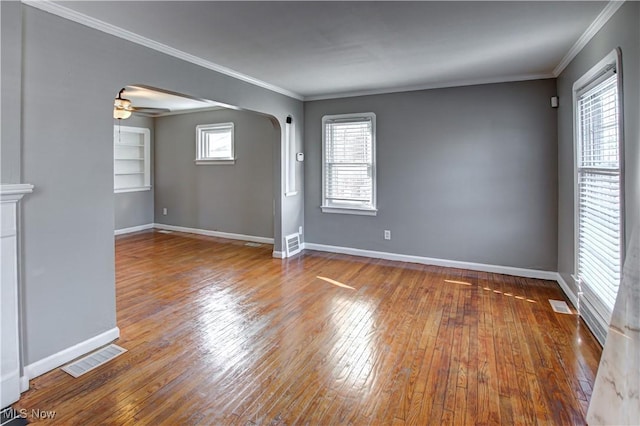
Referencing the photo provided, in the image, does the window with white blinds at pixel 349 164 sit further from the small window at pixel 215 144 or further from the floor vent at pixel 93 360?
the floor vent at pixel 93 360

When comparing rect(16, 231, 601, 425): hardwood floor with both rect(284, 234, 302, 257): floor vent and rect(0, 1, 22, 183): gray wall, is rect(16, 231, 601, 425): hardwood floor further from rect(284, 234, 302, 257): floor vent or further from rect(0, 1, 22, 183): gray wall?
rect(0, 1, 22, 183): gray wall

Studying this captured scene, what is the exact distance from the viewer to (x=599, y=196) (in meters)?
2.99

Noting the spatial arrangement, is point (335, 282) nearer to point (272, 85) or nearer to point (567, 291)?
point (567, 291)

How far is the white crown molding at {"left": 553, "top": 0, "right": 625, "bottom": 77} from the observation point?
2.52 m

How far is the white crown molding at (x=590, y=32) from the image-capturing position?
2518 mm

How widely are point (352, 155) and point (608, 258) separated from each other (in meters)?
3.47

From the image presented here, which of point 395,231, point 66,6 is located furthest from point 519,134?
point 66,6

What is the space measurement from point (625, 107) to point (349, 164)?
3.49 m

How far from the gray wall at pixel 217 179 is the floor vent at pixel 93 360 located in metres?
3.93

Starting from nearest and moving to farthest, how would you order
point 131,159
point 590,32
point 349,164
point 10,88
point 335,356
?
1. point 10,88
2. point 335,356
3. point 590,32
4. point 349,164
5. point 131,159

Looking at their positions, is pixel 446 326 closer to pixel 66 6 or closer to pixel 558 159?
pixel 558 159

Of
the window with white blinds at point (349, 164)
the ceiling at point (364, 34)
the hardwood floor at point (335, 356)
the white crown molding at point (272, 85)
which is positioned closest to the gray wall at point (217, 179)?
the window with white blinds at point (349, 164)

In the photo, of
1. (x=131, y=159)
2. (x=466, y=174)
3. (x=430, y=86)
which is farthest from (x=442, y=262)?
(x=131, y=159)

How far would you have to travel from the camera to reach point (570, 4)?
2.54 metres
